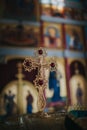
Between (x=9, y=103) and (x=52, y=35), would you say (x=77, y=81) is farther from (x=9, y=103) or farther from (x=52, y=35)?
(x=9, y=103)

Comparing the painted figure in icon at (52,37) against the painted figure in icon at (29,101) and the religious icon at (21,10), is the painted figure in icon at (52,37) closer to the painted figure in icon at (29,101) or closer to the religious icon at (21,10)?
the religious icon at (21,10)

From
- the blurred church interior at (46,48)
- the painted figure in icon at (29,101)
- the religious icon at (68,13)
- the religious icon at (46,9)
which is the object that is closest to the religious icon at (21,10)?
the blurred church interior at (46,48)

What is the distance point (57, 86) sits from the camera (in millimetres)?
10031

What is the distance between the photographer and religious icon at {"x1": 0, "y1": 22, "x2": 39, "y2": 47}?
1002 cm

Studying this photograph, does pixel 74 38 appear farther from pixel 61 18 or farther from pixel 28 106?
pixel 28 106

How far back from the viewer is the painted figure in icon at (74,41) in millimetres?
11000

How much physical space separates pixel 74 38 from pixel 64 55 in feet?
3.82

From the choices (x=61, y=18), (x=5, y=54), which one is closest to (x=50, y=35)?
(x=61, y=18)

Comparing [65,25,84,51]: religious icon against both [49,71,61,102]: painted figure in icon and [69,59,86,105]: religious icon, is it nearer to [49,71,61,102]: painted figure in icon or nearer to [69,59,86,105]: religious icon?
[69,59,86,105]: religious icon

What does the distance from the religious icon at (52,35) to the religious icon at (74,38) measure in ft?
1.33

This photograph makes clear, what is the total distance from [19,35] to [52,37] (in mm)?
1635

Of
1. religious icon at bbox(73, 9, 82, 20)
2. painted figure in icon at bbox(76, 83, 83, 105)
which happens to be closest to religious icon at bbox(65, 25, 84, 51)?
religious icon at bbox(73, 9, 82, 20)

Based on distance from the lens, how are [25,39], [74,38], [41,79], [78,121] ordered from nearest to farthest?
1. [78,121]
2. [41,79]
3. [25,39]
4. [74,38]

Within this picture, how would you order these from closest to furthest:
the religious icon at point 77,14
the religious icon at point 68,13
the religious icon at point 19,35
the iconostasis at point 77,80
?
the religious icon at point 19,35, the iconostasis at point 77,80, the religious icon at point 68,13, the religious icon at point 77,14
